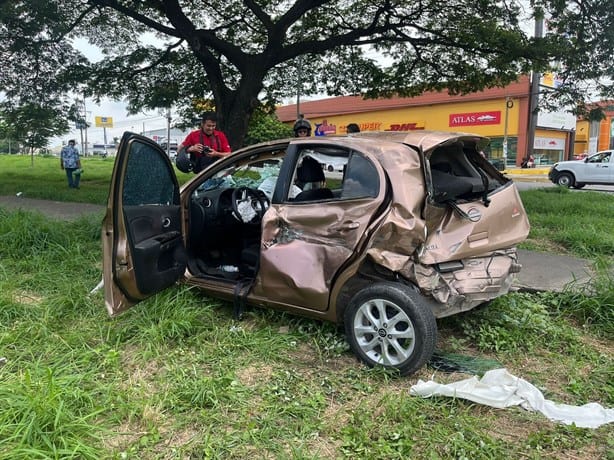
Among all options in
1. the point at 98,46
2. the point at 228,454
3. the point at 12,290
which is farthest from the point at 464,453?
the point at 98,46

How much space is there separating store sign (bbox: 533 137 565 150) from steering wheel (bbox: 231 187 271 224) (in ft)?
101

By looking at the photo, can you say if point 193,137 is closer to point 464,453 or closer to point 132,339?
point 132,339

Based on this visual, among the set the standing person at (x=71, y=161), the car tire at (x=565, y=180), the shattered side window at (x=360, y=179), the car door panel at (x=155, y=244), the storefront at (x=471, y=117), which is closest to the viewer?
the shattered side window at (x=360, y=179)

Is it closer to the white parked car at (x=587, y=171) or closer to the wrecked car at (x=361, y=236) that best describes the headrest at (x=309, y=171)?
the wrecked car at (x=361, y=236)

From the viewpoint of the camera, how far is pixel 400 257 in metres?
3.11

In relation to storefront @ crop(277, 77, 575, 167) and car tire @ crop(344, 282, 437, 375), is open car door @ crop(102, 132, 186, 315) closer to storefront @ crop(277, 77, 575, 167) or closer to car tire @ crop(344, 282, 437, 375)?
car tire @ crop(344, 282, 437, 375)

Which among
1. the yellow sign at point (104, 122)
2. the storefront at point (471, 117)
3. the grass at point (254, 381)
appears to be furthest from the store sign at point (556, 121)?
the yellow sign at point (104, 122)

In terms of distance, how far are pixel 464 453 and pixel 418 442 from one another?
22 centimetres

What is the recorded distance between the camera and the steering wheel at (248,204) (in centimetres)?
433

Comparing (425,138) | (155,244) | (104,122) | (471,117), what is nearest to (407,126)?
(471,117)

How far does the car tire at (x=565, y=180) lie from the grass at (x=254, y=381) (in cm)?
1655

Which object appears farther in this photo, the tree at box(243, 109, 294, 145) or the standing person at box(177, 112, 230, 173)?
the tree at box(243, 109, 294, 145)

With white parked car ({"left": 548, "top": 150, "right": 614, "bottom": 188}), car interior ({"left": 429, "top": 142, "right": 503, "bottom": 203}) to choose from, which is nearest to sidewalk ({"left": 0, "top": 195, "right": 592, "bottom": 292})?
car interior ({"left": 429, "top": 142, "right": 503, "bottom": 203})

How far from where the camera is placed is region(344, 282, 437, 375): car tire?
2.99 meters
